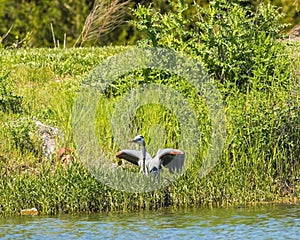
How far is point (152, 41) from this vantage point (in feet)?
35.8

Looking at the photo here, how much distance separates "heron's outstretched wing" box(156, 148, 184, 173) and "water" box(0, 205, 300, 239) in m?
0.50

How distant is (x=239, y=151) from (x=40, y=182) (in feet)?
6.52

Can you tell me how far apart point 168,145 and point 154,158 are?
0.57m

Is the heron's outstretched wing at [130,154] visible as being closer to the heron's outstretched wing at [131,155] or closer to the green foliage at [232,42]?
the heron's outstretched wing at [131,155]

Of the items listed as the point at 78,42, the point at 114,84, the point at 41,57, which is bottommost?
the point at 114,84

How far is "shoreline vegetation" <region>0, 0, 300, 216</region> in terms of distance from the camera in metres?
9.23

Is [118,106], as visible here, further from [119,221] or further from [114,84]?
[119,221]

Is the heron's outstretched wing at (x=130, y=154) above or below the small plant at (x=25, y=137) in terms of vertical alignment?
below

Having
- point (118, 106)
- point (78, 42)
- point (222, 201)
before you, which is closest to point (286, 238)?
point (222, 201)

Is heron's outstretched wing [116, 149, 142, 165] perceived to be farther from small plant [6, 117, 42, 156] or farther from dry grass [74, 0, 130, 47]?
dry grass [74, 0, 130, 47]

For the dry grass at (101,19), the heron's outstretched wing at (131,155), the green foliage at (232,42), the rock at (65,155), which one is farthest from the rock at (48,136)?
the dry grass at (101,19)

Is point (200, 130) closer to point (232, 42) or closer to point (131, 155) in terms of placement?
point (131, 155)

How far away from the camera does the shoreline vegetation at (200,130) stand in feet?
30.3

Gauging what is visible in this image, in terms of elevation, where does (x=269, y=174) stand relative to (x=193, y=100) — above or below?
below
